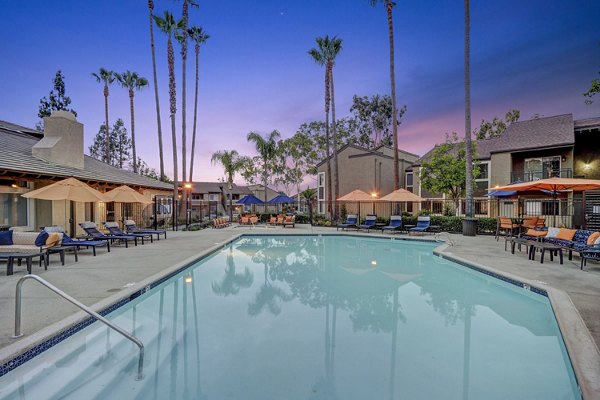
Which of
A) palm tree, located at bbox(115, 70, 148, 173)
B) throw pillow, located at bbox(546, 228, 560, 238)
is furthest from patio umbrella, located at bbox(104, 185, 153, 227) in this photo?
palm tree, located at bbox(115, 70, 148, 173)

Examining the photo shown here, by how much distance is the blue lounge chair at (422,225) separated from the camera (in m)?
15.0

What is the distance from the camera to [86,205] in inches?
546

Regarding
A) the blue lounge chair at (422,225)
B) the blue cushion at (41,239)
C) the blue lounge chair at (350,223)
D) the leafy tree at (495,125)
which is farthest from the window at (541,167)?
the blue cushion at (41,239)

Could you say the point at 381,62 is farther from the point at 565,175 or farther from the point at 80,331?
the point at 80,331

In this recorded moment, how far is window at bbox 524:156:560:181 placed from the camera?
60.8 feet

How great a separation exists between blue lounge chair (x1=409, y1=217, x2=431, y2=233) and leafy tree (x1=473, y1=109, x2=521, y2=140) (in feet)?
95.4

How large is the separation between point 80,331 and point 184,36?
82.7 ft

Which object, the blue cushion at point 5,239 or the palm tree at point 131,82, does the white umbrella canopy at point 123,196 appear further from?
the palm tree at point 131,82

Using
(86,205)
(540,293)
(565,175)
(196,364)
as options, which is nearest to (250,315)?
(196,364)

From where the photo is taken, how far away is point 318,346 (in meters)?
4.28

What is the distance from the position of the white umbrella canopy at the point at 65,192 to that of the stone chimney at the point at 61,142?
144 inches

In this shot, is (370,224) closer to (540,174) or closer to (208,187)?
(540,174)

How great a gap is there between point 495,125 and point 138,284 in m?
44.5

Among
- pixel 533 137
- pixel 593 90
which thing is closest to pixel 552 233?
pixel 593 90
